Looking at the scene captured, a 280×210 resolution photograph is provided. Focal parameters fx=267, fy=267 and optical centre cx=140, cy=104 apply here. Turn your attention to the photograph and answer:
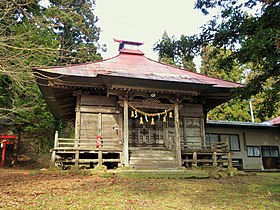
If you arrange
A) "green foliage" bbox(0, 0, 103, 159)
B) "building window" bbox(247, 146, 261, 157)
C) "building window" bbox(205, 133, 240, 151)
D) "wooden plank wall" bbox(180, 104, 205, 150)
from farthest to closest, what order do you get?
1. "building window" bbox(247, 146, 261, 157)
2. "building window" bbox(205, 133, 240, 151)
3. "wooden plank wall" bbox(180, 104, 205, 150)
4. "green foliage" bbox(0, 0, 103, 159)

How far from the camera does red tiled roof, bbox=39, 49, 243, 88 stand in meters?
13.1

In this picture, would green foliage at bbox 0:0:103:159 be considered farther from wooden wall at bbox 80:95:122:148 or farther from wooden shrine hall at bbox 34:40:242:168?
wooden wall at bbox 80:95:122:148

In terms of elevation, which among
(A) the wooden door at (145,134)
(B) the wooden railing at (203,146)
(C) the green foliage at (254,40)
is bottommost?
(B) the wooden railing at (203,146)

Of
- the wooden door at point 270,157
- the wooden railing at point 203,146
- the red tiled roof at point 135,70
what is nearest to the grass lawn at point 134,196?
the wooden railing at point 203,146

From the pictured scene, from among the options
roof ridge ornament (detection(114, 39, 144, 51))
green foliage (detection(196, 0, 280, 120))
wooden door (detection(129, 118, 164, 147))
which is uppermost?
roof ridge ornament (detection(114, 39, 144, 51))

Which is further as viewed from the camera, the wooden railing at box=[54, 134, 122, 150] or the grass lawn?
the wooden railing at box=[54, 134, 122, 150]

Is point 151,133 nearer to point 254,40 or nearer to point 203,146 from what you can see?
point 203,146

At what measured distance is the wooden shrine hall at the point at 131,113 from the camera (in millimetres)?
12570

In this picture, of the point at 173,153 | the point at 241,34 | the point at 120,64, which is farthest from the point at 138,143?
the point at 241,34

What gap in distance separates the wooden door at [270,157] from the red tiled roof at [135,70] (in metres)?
8.42

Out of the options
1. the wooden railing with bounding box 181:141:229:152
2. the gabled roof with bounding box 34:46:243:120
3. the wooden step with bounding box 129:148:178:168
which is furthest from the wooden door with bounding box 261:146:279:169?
the wooden step with bounding box 129:148:178:168

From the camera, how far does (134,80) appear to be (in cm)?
1259

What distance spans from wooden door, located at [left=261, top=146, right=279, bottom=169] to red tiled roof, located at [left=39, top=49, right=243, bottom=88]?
8.42 meters

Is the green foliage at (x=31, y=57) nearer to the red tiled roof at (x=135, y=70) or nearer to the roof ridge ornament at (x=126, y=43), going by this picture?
the red tiled roof at (x=135, y=70)
